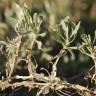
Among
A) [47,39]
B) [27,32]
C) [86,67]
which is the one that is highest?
[27,32]

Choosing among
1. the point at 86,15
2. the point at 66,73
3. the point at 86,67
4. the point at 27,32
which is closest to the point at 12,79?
the point at 27,32

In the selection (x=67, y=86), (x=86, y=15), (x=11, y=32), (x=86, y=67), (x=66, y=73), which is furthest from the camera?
(x=86, y=15)

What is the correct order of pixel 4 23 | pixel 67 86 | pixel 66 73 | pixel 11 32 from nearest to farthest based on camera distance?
1. pixel 67 86
2. pixel 66 73
3. pixel 11 32
4. pixel 4 23

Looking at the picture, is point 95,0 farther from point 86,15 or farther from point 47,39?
point 47,39

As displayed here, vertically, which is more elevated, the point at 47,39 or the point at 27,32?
the point at 27,32

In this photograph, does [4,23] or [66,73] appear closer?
[66,73]

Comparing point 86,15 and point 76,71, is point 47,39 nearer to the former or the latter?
point 76,71

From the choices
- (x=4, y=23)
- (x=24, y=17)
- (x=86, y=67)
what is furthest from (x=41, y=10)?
(x=24, y=17)
